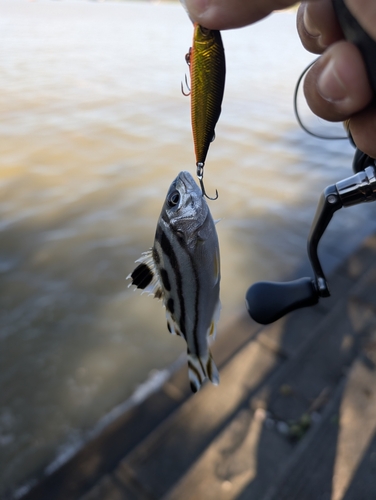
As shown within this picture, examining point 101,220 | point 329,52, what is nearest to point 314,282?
point 329,52

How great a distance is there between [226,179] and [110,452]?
510cm

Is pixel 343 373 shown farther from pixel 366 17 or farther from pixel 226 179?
pixel 226 179

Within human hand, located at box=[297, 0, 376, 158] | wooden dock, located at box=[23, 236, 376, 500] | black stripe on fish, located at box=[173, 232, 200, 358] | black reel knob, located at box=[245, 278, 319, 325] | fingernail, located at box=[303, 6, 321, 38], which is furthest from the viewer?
wooden dock, located at box=[23, 236, 376, 500]

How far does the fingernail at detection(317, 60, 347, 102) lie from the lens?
109cm

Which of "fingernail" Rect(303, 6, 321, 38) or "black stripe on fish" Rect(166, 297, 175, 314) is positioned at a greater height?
"fingernail" Rect(303, 6, 321, 38)

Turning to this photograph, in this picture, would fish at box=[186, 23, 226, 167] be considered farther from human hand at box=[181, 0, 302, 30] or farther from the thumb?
the thumb

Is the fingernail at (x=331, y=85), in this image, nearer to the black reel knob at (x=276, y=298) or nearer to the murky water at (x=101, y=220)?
the black reel knob at (x=276, y=298)

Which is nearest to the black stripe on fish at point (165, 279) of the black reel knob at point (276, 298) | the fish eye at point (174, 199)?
the fish eye at point (174, 199)

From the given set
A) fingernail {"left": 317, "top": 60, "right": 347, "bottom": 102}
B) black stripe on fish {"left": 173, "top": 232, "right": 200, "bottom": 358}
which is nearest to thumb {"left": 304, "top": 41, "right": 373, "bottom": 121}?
fingernail {"left": 317, "top": 60, "right": 347, "bottom": 102}

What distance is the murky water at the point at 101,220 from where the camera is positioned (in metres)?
3.47

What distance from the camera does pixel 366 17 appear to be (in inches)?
33.4

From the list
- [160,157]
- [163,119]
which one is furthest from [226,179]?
[163,119]

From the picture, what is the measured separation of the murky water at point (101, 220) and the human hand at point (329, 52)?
289 centimetres

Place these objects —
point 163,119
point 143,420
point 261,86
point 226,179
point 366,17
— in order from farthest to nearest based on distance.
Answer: point 261,86
point 163,119
point 226,179
point 143,420
point 366,17
